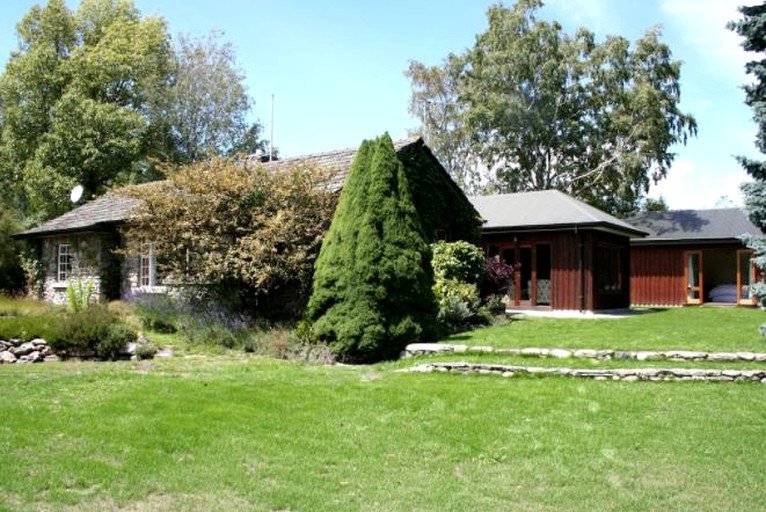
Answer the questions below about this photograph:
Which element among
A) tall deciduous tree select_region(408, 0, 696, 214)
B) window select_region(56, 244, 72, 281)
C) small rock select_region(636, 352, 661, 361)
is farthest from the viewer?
tall deciduous tree select_region(408, 0, 696, 214)

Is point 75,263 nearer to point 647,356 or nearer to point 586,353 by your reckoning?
point 586,353

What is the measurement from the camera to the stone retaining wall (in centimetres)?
1258

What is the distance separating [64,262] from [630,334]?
18.8 m

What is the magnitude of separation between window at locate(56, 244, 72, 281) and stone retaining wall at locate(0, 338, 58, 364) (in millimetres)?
11096

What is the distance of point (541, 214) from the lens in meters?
24.0

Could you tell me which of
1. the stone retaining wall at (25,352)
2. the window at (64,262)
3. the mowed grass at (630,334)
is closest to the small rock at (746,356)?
the mowed grass at (630,334)

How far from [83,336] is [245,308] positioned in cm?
422

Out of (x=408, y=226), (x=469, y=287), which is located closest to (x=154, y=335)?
(x=408, y=226)

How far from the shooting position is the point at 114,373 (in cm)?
1047

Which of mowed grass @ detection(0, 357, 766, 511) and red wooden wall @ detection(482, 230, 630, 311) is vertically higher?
red wooden wall @ detection(482, 230, 630, 311)

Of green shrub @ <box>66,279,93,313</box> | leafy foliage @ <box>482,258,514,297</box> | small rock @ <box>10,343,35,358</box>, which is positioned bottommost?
small rock @ <box>10,343,35,358</box>

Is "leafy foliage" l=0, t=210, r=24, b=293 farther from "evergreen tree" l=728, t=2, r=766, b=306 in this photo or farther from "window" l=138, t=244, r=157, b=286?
"evergreen tree" l=728, t=2, r=766, b=306

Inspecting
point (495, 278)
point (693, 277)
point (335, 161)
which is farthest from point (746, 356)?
point (693, 277)

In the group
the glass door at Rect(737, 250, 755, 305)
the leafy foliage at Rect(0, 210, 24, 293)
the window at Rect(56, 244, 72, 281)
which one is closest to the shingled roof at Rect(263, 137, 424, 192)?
the window at Rect(56, 244, 72, 281)
